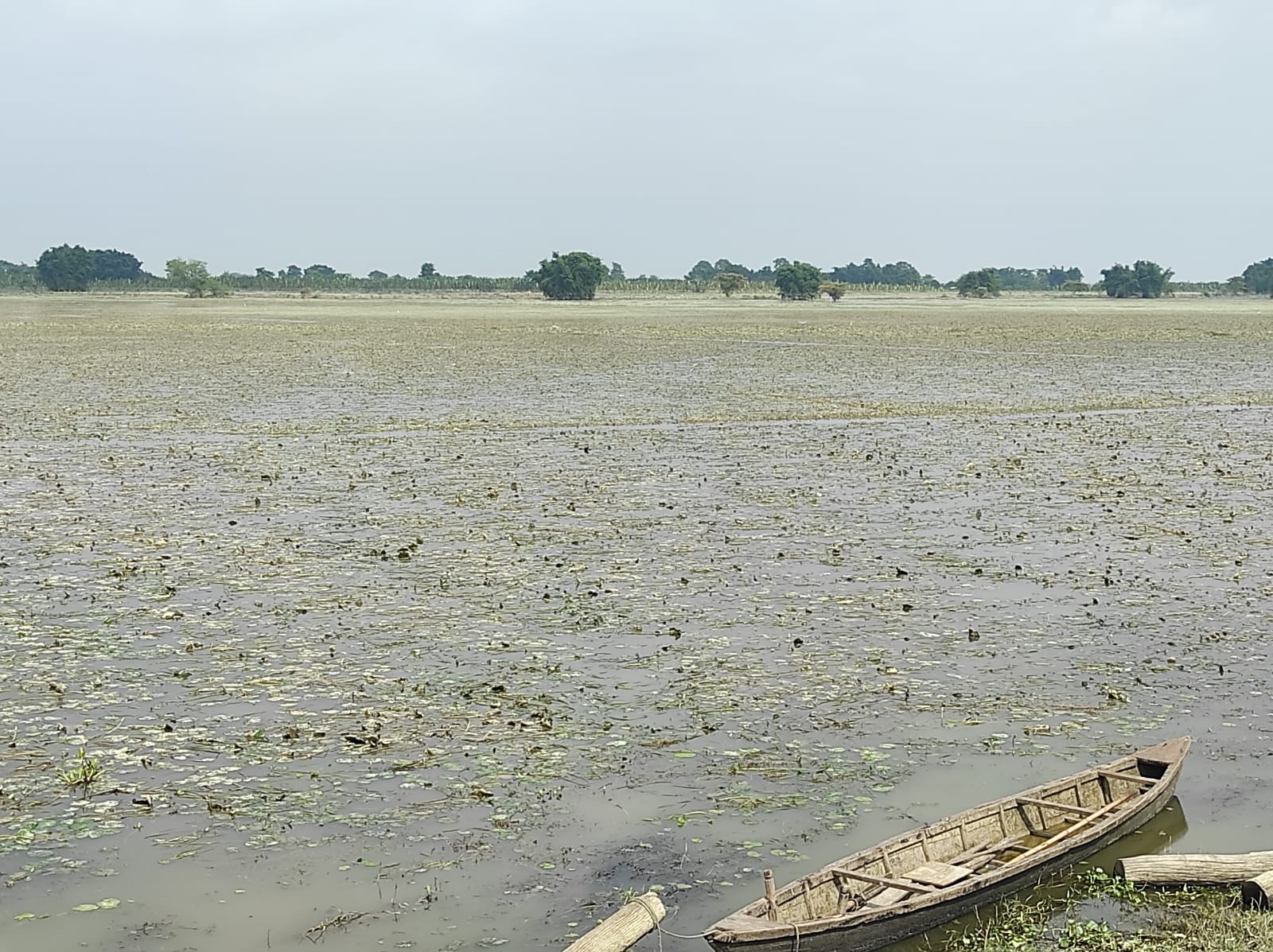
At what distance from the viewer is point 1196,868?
8.92 m

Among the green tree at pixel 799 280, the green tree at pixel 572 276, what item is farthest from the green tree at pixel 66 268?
the green tree at pixel 799 280

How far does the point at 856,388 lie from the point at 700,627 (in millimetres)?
30389

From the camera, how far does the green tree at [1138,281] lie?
188 metres

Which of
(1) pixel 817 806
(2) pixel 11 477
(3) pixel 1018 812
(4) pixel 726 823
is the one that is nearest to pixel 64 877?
(4) pixel 726 823

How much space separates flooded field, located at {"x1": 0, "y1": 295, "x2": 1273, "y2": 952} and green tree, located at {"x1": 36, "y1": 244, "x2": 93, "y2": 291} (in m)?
160

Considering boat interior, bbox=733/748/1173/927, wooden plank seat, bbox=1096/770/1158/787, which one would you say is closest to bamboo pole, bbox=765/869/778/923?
boat interior, bbox=733/748/1173/927

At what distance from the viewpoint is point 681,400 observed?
41094 millimetres

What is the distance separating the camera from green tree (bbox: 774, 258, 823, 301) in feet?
517

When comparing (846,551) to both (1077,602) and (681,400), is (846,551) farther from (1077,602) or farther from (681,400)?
(681,400)

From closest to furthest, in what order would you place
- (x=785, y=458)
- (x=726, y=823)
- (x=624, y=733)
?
(x=726, y=823), (x=624, y=733), (x=785, y=458)

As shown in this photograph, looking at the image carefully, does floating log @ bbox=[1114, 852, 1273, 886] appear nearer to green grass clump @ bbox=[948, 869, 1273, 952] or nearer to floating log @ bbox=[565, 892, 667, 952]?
green grass clump @ bbox=[948, 869, 1273, 952]

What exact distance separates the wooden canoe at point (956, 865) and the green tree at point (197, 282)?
6875 inches

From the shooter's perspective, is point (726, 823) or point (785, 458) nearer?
point (726, 823)

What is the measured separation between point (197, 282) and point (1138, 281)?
124133 mm
